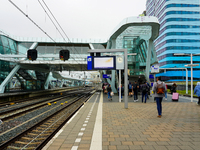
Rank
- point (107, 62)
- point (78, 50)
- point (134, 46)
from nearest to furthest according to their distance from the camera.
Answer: point (107, 62), point (134, 46), point (78, 50)

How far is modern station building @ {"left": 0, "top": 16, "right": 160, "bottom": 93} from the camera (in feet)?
81.5

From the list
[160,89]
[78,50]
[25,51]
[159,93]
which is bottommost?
[159,93]

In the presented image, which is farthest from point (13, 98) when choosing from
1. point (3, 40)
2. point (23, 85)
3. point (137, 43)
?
point (137, 43)

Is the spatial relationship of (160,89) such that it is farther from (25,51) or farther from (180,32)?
(180,32)

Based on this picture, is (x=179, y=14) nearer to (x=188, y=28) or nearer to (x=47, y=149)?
(x=188, y=28)

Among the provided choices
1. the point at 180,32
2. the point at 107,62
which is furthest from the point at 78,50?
the point at 180,32

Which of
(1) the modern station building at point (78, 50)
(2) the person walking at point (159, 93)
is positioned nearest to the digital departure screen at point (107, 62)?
(2) the person walking at point (159, 93)

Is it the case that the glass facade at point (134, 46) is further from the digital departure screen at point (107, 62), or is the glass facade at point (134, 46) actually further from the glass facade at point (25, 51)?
the digital departure screen at point (107, 62)

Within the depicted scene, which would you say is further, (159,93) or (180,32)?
(180,32)

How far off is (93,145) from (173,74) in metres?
63.1

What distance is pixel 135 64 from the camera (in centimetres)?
3275

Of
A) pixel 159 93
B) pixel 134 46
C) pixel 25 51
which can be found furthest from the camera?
pixel 25 51

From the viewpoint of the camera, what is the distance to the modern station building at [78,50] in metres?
24.8

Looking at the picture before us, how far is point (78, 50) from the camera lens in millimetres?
37625
